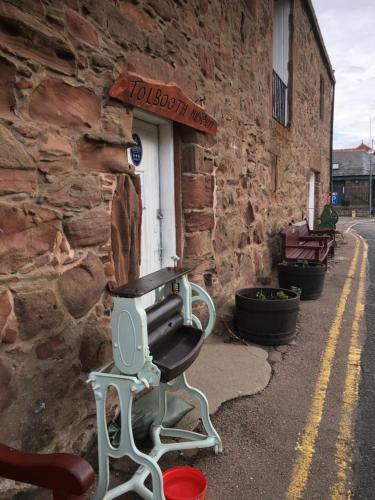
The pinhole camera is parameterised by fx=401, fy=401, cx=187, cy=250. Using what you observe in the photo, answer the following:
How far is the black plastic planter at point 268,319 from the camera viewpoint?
428cm

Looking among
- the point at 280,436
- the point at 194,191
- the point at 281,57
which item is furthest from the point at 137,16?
the point at 281,57

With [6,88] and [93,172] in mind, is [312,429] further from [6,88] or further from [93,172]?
[6,88]

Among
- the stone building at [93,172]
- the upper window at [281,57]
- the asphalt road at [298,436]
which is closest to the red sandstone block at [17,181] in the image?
the stone building at [93,172]

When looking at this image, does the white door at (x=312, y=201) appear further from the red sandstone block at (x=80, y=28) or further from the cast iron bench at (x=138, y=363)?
the cast iron bench at (x=138, y=363)

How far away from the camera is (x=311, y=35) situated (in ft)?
33.6

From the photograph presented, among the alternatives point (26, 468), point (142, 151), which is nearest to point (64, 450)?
point (26, 468)

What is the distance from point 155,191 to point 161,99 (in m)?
0.91

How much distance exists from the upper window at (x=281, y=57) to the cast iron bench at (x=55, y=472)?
731 cm

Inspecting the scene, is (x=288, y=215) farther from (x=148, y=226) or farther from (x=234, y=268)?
(x=148, y=226)

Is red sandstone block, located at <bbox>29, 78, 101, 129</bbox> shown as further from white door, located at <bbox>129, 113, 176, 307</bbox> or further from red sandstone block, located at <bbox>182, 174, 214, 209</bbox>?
red sandstone block, located at <bbox>182, 174, 214, 209</bbox>

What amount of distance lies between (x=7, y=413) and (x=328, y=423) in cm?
218

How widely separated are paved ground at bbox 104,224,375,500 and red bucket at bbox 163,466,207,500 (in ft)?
0.38

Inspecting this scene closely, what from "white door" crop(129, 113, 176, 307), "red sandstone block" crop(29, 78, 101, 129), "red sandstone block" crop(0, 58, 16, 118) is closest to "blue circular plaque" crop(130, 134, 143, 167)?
"white door" crop(129, 113, 176, 307)

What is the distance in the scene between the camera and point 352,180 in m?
42.2
